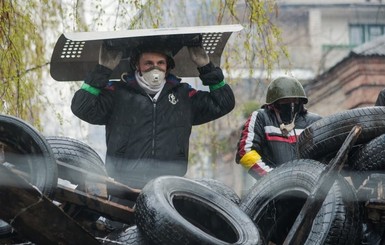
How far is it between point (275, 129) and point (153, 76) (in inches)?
62.5

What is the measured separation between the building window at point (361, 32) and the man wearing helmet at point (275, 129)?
37.3 meters

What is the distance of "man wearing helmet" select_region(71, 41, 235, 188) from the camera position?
23.0 feet

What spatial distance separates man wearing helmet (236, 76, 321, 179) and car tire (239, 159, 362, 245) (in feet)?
5.23

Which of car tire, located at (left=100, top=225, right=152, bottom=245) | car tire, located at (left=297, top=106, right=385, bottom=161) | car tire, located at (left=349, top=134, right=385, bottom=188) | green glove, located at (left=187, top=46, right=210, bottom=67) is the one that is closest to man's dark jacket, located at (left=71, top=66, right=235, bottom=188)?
green glove, located at (left=187, top=46, right=210, bottom=67)

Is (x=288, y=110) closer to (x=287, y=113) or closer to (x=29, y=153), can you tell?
(x=287, y=113)

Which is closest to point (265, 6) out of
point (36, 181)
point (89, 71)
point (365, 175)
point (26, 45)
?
point (26, 45)

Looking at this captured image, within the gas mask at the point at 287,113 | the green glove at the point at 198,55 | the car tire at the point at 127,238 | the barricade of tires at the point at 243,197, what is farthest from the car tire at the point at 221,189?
the gas mask at the point at 287,113

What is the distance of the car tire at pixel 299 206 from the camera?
5805 mm

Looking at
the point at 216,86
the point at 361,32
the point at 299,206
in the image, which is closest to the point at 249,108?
the point at 216,86

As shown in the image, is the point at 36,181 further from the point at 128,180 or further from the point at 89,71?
the point at 89,71

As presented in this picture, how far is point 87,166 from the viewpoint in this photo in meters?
6.54

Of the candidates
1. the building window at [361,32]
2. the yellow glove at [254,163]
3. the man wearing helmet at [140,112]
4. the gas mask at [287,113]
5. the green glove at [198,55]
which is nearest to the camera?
the man wearing helmet at [140,112]

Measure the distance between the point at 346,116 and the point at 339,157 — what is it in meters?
0.86

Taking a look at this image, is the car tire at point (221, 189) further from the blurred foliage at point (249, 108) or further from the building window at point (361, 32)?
the building window at point (361, 32)
